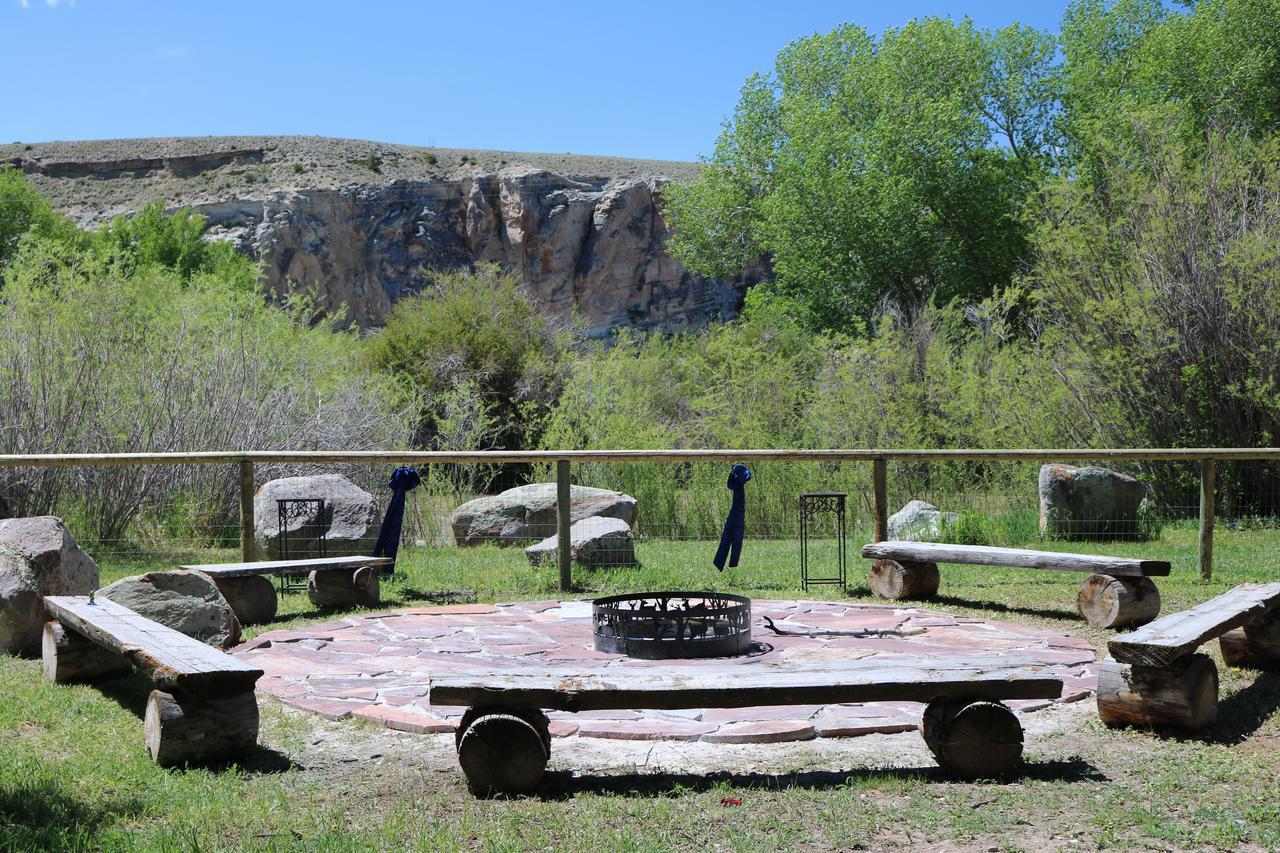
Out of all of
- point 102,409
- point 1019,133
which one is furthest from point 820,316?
point 102,409

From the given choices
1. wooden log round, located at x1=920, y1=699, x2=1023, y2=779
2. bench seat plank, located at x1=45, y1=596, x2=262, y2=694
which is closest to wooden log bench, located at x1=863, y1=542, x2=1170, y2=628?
wooden log round, located at x1=920, y1=699, x2=1023, y2=779

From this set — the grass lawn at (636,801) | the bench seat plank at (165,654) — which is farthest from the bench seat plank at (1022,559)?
the bench seat plank at (165,654)

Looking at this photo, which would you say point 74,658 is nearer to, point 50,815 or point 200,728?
point 200,728

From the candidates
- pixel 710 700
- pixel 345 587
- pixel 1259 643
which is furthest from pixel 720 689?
pixel 345 587

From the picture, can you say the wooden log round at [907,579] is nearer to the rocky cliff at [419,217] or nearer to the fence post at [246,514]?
the fence post at [246,514]

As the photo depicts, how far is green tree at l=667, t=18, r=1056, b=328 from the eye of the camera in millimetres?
27141

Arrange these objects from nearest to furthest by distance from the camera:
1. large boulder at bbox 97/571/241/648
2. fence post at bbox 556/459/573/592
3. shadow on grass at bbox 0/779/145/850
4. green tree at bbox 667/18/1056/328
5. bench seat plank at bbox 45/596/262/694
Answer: shadow on grass at bbox 0/779/145/850 < bench seat plank at bbox 45/596/262/694 < large boulder at bbox 97/571/241/648 < fence post at bbox 556/459/573/592 < green tree at bbox 667/18/1056/328

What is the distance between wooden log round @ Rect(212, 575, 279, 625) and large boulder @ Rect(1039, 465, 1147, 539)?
7746mm

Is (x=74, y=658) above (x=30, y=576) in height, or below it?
below

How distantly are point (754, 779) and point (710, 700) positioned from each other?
12.4 inches

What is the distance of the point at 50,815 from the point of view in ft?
11.4

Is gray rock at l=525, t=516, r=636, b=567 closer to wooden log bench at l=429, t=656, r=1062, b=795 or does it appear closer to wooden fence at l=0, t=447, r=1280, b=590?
wooden fence at l=0, t=447, r=1280, b=590

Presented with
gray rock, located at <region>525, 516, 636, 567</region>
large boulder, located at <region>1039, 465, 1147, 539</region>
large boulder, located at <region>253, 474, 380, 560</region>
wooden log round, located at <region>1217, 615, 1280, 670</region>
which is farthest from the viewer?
large boulder, located at <region>1039, 465, 1147, 539</region>

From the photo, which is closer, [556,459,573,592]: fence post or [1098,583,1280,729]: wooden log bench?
[1098,583,1280,729]: wooden log bench
